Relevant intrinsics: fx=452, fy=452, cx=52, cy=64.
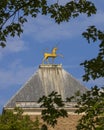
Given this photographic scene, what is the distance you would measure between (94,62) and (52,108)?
1.20m

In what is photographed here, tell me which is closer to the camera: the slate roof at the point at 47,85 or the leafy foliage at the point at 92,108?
the leafy foliage at the point at 92,108

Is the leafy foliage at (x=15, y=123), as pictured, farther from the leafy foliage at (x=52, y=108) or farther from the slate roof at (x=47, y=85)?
the leafy foliage at (x=52, y=108)

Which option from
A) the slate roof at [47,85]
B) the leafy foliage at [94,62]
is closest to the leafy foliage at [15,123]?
the slate roof at [47,85]

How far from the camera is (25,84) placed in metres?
45.5

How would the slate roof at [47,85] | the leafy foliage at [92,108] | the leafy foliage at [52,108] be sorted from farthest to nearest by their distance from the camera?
the slate roof at [47,85] → the leafy foliage at [52,108] → the leafy foliage at [92,108]

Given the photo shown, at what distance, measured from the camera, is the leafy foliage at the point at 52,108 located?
27.5 ft

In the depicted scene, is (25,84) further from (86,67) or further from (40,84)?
(86,67)

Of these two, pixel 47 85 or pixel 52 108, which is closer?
pixel 52 108

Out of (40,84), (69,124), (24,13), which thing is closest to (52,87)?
(40,84)

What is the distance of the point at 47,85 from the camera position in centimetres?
4466

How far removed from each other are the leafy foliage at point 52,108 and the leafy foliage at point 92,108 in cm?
36

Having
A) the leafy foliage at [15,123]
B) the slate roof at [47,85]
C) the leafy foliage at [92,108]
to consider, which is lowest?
the leafy foliage at [92,108]

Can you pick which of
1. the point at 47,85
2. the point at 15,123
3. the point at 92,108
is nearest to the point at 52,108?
the point at 92,108

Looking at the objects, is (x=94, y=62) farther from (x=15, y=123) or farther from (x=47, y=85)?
(x=47, y=85)
